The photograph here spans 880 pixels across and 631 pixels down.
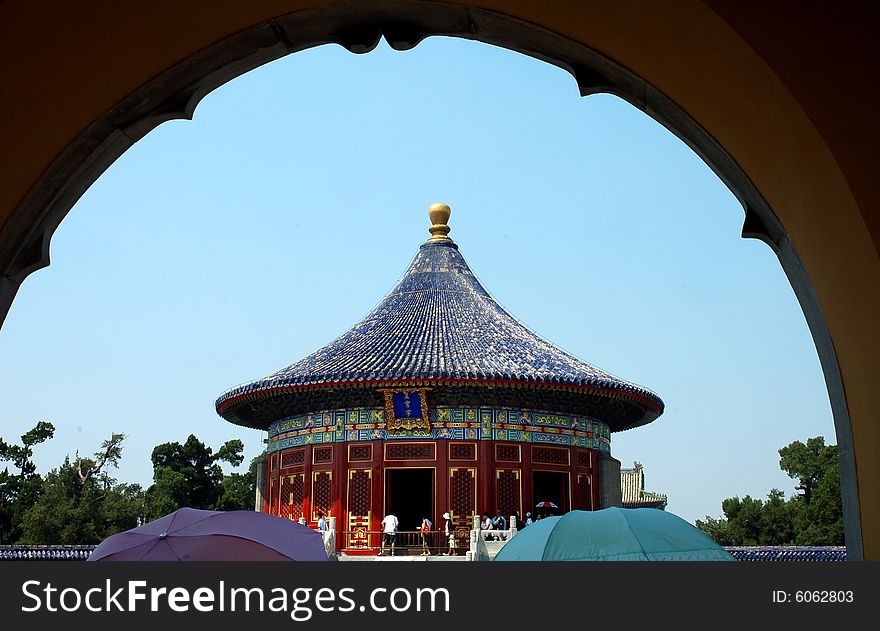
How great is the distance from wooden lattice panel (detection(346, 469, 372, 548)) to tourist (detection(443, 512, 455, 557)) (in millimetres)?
1416

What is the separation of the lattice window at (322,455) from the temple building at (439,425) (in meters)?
0.02

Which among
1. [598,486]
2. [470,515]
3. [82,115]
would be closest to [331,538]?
[470,515]

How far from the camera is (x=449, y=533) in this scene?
1688 centimetres

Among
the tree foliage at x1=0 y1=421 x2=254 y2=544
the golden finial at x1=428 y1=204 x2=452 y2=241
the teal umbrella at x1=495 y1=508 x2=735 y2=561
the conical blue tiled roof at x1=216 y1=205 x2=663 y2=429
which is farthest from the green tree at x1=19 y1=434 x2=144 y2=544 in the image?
the teal umbrella at x1=495 y1=508 x2=735 y2=561

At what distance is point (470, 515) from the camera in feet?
57.7

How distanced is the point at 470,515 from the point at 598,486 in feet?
10.2

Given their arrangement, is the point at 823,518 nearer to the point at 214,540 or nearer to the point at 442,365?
the point at 442,365

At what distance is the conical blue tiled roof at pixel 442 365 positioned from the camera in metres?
17.9

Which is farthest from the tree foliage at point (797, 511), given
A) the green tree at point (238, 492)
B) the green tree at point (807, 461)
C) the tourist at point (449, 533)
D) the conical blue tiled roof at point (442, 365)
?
the green tree at point (238, 492)

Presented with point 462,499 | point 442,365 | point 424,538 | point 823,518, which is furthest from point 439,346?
point 823,518

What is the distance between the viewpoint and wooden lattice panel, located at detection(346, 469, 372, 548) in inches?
695

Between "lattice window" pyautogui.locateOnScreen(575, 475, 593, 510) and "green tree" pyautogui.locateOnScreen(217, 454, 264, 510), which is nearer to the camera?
"lattice window" pyautogui.locateOnScreen(575, 475, 593, 510)

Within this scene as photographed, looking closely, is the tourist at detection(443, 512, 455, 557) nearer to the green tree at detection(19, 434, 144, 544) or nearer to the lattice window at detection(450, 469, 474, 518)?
the lattice window at detection(450, 469, 474, 518)

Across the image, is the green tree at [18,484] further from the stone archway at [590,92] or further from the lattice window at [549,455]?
the stone archway at [590,92]
